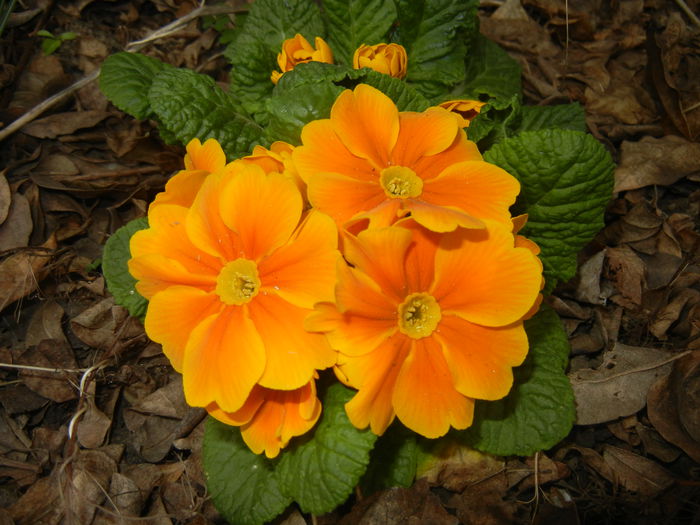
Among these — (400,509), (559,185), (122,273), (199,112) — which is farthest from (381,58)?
(400,509)

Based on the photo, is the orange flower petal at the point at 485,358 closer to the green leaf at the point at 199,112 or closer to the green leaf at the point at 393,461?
the green leaf at the point at 393,461

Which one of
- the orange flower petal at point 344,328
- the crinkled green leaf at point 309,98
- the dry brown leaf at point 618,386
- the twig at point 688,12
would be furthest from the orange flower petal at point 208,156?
the twig at point 688,12

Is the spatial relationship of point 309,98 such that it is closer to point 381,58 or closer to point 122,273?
point 381,58

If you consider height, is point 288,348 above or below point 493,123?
below

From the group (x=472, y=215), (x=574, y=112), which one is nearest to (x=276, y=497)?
(x=472, y=215)

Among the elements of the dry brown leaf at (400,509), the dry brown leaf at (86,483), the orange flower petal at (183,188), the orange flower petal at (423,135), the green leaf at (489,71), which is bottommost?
the dry brown leaf at (86,483)
